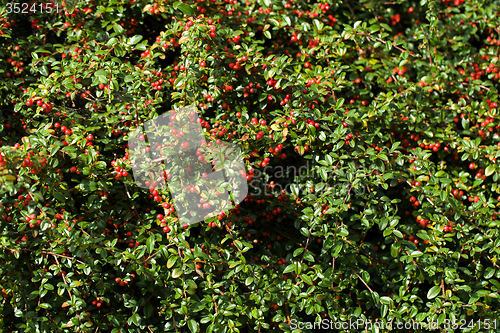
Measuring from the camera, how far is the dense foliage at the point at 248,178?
77.8 inches

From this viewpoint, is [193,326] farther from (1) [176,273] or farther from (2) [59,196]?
(2) [59,196]

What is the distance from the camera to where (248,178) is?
210 centimetres

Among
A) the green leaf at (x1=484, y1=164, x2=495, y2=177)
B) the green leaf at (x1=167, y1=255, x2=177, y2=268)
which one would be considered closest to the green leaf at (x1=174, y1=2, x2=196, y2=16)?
the green leaf at (x1=167, y1=255, x2=177, y2=268)

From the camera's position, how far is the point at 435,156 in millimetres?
2781

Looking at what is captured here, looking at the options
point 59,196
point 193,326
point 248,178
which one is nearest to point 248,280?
point 193,326

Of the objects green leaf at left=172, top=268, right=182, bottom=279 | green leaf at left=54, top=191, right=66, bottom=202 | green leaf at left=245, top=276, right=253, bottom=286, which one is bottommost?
green leaf at left=245, top=276, right=253, bottom=286

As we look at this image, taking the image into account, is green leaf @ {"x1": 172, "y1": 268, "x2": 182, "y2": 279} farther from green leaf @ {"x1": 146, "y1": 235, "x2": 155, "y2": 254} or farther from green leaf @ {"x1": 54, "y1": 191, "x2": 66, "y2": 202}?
green leaf @ {"x1": 54, "y1": 191, "x2": 66, "y2": 202}

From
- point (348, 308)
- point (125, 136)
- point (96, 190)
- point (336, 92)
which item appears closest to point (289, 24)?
point (336, 92)

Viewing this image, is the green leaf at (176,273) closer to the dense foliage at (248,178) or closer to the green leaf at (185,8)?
the dense foliage at (248,178)

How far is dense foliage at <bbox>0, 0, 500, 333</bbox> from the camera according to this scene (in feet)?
6.48

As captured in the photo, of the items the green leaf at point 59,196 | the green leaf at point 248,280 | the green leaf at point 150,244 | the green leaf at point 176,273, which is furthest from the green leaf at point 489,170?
the green leaf at point 59,196

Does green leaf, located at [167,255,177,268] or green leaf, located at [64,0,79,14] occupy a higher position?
green leaf, located at [64,0,79,14]

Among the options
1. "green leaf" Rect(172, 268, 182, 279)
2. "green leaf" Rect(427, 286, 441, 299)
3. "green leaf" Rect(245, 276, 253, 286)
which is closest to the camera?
"green leaf" Rect(172, 268, 182, 279)

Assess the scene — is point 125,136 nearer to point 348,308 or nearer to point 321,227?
point 321,227
